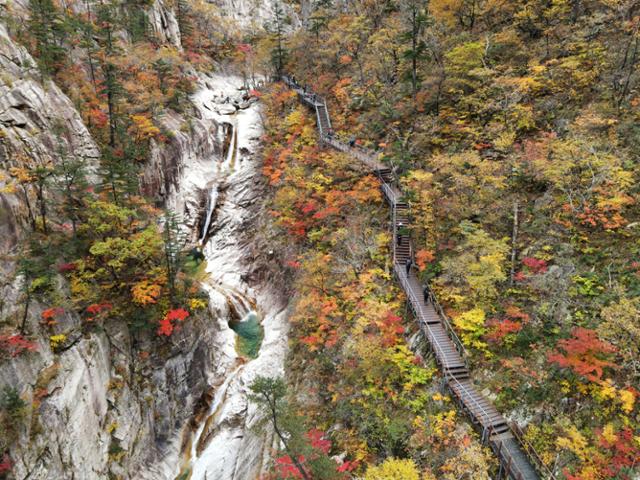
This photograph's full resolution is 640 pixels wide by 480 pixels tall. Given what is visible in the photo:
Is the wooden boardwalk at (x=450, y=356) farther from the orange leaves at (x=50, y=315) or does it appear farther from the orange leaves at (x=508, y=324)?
the orange leaves at (x=50, y=315)

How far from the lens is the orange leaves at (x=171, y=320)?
19.8 meters

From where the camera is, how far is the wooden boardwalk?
11.8 meters

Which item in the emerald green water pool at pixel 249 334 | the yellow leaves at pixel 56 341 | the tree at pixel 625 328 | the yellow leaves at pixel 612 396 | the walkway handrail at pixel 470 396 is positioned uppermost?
the tree at pixel 625 328

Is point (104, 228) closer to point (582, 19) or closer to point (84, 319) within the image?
Result: point (84, 319)

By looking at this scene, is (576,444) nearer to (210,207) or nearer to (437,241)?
(437,241)

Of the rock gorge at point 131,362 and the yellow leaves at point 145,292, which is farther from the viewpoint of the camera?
the yellow leaves at point 145,292

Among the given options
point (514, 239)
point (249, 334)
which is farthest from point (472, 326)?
point (249, 334)

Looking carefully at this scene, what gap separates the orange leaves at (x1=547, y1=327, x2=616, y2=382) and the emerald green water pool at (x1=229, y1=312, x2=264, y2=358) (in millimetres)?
18396

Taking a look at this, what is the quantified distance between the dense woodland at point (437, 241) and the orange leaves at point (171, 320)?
0.37 ft

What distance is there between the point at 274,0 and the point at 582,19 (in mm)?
65396

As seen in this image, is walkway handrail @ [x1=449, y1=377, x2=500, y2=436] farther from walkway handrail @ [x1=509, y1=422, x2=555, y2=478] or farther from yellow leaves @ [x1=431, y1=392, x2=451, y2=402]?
walkway handrail @ [x1=509, y1=422, x2=555, y2=478]

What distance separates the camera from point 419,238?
2095 centimetres

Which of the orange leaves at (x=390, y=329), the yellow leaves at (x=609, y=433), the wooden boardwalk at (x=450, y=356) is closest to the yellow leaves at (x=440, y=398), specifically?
the wooden boardwalk at (x=450, y=356)

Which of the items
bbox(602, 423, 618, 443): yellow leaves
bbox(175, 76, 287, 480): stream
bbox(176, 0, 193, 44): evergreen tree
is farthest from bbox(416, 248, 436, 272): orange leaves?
bbox(176, 0, 193, 44): evergreen tree
